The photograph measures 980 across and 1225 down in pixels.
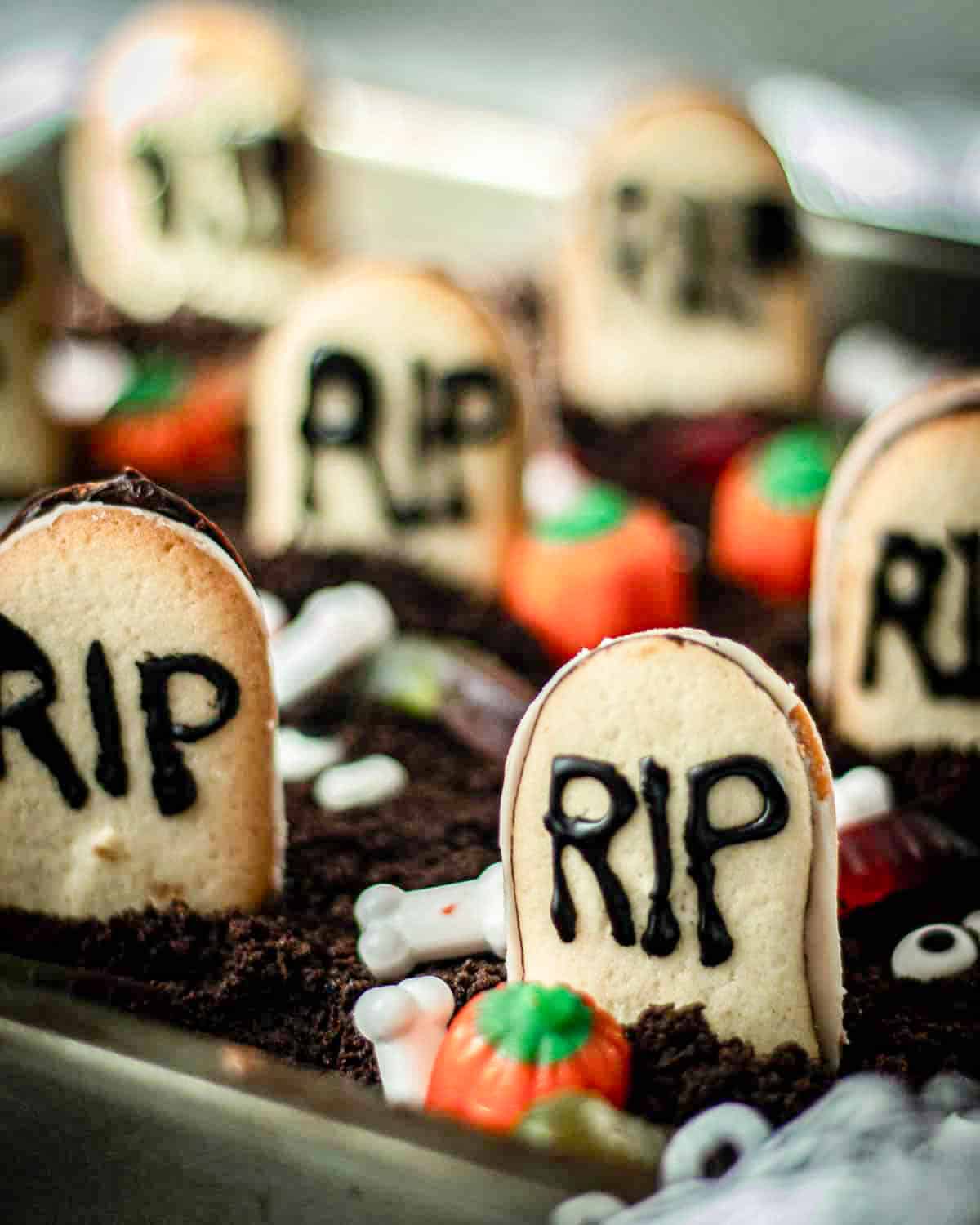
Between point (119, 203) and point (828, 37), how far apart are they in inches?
48.4

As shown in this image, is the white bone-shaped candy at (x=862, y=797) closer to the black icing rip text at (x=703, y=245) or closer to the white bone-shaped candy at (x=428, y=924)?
the white bone-shaped candy at (x=428, y=924)

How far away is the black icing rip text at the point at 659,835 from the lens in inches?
30.6

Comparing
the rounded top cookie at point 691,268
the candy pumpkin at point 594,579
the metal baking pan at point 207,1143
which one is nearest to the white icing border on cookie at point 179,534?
the metal baking pan at point 207,1143

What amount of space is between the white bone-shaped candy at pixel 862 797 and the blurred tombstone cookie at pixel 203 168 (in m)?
1.13

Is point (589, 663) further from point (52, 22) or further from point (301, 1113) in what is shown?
point (52, 22)

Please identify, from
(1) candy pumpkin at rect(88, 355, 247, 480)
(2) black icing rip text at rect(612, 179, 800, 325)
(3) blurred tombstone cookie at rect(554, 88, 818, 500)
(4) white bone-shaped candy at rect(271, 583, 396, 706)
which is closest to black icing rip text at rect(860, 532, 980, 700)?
(4) white bone-shaped candy at rect(271, 583, 396, 706)

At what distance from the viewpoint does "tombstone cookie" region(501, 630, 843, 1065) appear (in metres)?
0.78

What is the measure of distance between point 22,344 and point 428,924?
927mm

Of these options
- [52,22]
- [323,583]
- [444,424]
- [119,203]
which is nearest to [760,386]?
[444,424]

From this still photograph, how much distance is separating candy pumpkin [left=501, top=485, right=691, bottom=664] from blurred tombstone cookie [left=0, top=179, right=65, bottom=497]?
0.56 m

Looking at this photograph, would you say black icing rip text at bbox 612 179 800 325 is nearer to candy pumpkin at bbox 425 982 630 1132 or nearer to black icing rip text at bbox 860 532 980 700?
black icing rip text at bbox 860 532 980 700

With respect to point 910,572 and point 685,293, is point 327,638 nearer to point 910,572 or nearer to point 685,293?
point 910,572

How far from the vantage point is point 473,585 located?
1442 mm

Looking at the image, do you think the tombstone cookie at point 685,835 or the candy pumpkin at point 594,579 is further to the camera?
the candy pumpkin at point 594,579
